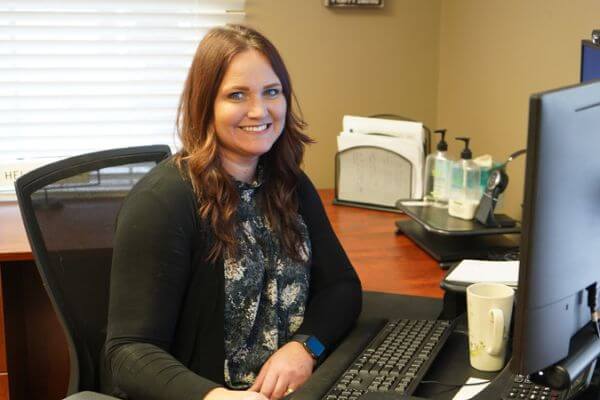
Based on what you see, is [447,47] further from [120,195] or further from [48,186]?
[48,186]

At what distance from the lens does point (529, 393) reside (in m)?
1.23

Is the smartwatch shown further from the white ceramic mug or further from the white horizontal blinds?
the white horizontal blinds

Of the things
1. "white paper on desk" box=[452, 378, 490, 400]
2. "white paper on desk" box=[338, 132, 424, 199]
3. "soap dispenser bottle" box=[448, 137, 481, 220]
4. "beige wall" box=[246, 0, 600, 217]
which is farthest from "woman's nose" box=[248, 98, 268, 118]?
"beige wall" box=[246, 0, 600, 217]

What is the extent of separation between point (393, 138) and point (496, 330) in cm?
120

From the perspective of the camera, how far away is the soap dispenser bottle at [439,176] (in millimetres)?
2301

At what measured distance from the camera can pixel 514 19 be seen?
8.13 feet

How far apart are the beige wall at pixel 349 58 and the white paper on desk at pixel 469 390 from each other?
1.58 meters

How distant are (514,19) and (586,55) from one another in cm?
71

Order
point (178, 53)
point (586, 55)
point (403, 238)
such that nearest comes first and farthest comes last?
point (586, 55), point (403, 238), point (178, 53)

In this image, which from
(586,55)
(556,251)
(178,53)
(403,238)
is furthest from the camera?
(178,53)

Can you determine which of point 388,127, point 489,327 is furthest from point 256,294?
point 388,127

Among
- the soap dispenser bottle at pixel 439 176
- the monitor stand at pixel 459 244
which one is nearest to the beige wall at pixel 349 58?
the soap dispenser bottle at pixel 439 176

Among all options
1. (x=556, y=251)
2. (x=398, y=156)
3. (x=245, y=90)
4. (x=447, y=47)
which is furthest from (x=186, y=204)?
(x=447, y=47)

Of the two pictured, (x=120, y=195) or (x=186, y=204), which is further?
(x=120, y=195)
